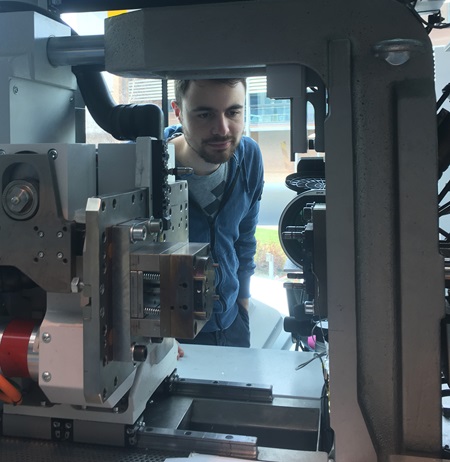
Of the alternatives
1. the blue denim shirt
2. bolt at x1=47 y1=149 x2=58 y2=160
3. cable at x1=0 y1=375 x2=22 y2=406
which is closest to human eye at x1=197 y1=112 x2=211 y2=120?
the blue denim shirt

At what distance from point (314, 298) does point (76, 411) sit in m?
0.49

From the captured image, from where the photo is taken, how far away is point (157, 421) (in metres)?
1.06

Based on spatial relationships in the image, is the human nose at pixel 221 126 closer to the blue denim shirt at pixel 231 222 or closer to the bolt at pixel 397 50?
the blue denim shirt at pixel 231 222

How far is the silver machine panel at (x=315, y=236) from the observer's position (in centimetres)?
81

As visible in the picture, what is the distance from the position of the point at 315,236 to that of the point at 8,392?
614 millimetres

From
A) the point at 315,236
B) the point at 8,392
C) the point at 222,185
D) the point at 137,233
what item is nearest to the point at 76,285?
the point at 137,233

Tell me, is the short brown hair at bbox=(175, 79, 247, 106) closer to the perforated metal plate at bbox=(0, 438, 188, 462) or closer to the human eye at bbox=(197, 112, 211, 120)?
the human eye at bbox=(197, 112, 211, 120)

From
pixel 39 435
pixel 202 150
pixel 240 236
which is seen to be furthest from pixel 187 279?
pixel 240 236

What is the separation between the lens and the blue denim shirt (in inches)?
75.0

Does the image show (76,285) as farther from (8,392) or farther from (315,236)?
(315,236)

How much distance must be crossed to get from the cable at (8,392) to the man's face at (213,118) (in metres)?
1.03

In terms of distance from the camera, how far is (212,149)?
1.79 m

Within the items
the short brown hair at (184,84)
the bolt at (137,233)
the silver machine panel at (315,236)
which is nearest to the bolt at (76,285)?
the silver machine panel at (315,236)

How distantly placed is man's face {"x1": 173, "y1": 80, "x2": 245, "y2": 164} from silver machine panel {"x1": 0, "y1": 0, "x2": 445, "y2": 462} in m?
0.74
